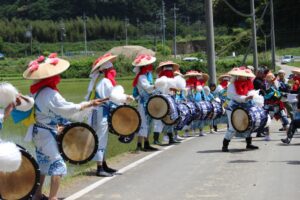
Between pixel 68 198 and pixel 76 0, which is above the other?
pixel 76 0

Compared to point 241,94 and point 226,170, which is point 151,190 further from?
point 241,94

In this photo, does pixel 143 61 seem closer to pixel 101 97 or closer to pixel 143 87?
pixel 143 87

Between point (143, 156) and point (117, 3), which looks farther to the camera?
point (117, 3)

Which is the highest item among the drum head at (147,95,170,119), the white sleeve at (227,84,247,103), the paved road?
the white sleeve at (227,84,247,103)

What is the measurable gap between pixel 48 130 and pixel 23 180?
1.11m

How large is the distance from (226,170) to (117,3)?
181 m

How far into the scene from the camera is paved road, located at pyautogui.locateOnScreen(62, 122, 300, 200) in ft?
29.6

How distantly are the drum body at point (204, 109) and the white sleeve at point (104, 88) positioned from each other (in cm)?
726

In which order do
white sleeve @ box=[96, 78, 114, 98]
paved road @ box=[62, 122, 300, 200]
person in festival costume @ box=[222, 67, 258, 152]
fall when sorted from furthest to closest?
1. person in festival costume @ box=[222, 67, 258, 152]
2. white sleeve @ box=[96, 78, 114, 98]
3. paved road @ box=[62, 122, 300, 200]

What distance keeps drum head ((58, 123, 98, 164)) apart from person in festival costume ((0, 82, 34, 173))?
3.10ft

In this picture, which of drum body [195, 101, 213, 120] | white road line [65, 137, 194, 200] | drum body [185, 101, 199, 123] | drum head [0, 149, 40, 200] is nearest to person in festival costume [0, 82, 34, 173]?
drum head [0, 149, 40, 200]

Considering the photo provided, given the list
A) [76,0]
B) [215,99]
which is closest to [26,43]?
[76,0]

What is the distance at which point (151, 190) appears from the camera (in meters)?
9.42

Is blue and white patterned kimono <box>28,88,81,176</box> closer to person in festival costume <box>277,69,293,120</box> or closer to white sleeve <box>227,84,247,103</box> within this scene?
white sleeve <box>227,84,247,103</box>
